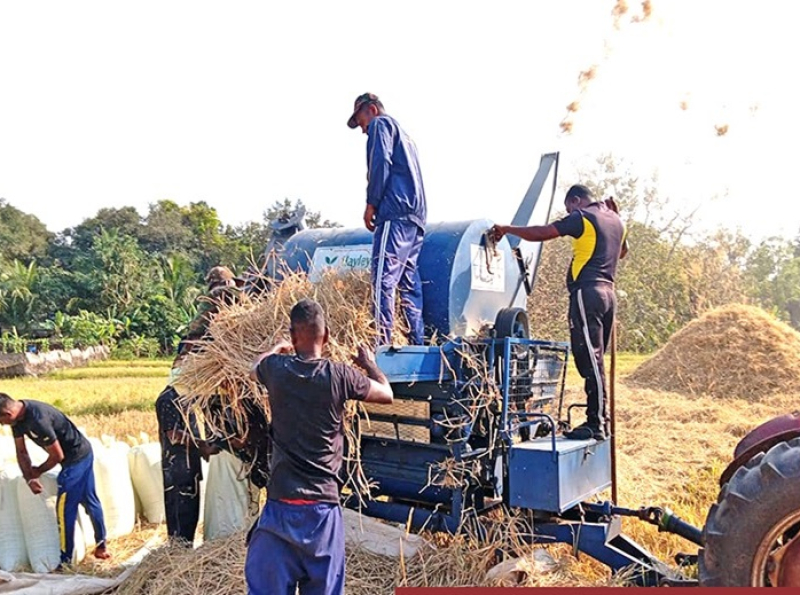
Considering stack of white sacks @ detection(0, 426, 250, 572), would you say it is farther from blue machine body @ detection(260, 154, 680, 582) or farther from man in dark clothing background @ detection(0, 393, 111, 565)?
blue machine body @ detection(260, 154, 680, 582)

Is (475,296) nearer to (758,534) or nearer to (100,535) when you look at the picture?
(758,534)

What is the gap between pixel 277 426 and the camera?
10.5 feet

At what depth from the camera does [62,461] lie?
16.9ft

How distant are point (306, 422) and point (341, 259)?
2042mm

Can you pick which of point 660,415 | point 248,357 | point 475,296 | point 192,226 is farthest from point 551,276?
point 192,226

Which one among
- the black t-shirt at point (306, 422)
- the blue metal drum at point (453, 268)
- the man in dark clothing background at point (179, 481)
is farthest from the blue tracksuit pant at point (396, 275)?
the man in dark clothing background at point (179, 481)

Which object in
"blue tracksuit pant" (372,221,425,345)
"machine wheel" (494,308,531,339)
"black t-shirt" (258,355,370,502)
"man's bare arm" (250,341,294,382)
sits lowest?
"black t-shirt" (258,355,370,502)

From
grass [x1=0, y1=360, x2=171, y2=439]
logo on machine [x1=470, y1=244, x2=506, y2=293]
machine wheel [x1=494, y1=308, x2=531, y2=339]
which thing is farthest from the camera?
grass [x1=0, y1=360, x2=171, y2=439]

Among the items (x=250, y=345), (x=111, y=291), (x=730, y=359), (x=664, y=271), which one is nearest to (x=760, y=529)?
(x=250, y=345)

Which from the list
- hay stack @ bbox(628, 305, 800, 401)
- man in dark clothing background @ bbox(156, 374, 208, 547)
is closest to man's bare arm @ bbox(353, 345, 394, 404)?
man in dark clothing background @ bbox(156, 374, 208, 547)

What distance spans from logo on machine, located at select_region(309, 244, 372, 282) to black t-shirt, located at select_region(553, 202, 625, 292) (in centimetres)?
126

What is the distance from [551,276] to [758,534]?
12611 millimetres

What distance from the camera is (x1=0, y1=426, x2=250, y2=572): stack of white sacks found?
516 cm

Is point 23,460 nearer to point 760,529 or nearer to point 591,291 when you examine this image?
point 591,291
